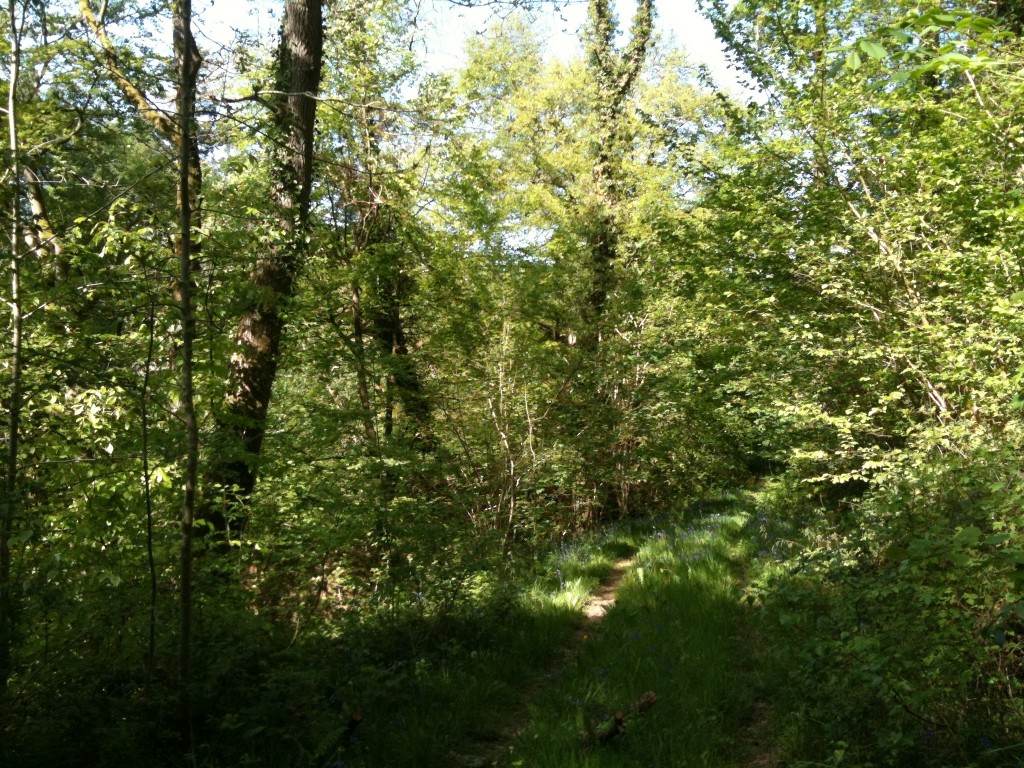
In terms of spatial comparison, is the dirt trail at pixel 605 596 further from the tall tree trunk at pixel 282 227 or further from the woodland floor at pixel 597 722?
the tall tree trunk at pixel 282 227

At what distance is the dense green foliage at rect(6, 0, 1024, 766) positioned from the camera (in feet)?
11.1

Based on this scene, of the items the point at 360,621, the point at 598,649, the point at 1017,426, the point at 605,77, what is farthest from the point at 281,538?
the point at 605,77

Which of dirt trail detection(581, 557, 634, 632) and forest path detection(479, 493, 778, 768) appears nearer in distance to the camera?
forest path detection(479, 493, 778, 768)

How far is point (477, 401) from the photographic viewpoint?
9.44 metres

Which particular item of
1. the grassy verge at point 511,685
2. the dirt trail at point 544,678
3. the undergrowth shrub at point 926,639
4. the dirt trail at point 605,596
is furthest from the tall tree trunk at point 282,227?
the undergrowth shrub at point 926,639

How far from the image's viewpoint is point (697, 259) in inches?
327

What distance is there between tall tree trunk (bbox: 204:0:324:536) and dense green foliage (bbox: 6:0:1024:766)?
6cm

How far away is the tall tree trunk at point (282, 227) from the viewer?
6.26m

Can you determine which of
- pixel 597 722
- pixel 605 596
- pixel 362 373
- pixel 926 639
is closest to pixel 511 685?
pixel 597 722

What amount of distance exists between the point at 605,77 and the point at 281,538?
40.2 ft

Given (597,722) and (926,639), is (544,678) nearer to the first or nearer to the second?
(597,722)

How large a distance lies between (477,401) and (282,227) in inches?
158

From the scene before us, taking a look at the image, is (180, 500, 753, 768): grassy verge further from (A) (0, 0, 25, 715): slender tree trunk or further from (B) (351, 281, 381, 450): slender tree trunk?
(B) (351, 281, 381, 450): slender tree trunk

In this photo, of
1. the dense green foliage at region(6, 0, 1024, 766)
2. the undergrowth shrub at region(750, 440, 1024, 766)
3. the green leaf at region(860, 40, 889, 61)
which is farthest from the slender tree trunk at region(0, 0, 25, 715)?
the green leaf at region(860, 40, 889, 61)
